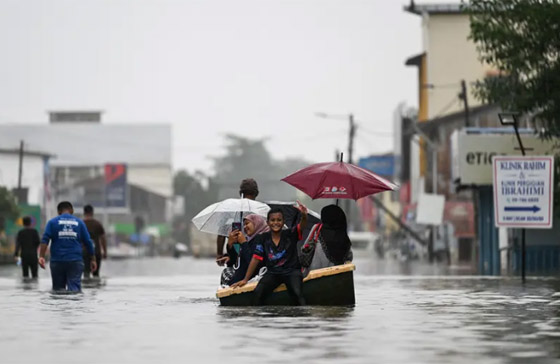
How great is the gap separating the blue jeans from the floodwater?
24cm

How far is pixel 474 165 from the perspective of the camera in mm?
47125

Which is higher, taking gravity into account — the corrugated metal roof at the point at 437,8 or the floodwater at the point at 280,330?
the corrugated metal roof at the point at 437,8

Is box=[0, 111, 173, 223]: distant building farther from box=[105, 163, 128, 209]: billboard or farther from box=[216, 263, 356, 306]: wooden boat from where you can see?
box=[216, 263, 356, 306]: wooden boat

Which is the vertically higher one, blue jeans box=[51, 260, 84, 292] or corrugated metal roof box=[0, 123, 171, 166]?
corrugated metal roof box=[0, 123, 171, 166]

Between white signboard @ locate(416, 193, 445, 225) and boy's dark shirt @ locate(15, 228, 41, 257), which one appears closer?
boy's dark shirt @ locate(15, 228, 41, 257)

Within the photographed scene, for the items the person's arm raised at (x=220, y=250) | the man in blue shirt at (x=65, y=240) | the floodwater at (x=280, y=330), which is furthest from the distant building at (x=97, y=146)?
the person's arm raised at (x=220, y=250)

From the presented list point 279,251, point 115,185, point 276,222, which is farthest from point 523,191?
point 115,185

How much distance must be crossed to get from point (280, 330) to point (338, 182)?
6.13m

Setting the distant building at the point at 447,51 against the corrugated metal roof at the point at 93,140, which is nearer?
the distant building at the point at 447,51

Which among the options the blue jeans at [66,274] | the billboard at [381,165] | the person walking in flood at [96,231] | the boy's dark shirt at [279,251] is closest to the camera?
the boy's dark shirt at [279,251]

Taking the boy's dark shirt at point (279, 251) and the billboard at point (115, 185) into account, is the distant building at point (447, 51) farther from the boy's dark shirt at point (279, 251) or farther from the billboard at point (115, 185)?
the boy's dark shirt at point (279, 251)

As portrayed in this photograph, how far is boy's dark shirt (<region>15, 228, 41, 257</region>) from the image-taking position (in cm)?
3553

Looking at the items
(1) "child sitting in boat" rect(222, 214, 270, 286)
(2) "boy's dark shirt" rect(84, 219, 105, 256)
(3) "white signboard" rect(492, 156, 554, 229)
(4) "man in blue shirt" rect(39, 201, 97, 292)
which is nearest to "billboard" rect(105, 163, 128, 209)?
(3) "white signboard" rect(492, 156, 554, 229)

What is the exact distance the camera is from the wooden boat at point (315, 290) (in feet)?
65.9
